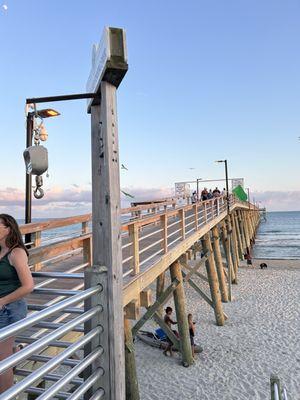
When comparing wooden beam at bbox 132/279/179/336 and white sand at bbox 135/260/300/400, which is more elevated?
wooden beam at bbox 132/279/179/336

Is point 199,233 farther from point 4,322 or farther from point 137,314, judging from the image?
A: point 4,322

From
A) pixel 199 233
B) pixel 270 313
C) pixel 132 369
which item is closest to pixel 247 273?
pixel 270 313

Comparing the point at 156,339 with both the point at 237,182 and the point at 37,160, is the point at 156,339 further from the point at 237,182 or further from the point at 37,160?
the point at 237,182

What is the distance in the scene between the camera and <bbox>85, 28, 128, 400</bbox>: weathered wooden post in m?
2.05

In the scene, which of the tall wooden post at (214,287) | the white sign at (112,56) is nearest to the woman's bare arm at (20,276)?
the white sign at (112,56)

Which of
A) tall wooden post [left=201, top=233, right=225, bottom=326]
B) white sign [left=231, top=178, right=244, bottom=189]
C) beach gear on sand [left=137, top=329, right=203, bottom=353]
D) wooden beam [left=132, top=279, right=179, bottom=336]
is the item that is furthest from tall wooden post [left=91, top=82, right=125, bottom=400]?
white sign [left=231, top=178, right=244, bottom=189]

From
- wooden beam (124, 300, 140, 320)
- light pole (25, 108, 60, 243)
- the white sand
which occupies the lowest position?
the white sand

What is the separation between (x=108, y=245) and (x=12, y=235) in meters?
0.68

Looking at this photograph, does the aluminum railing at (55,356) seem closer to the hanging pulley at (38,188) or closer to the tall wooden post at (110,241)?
the tall wooden post at (110,241)

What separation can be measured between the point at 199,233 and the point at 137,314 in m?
5.01

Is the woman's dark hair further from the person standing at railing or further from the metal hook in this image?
the metal hook

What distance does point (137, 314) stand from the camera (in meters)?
4.71

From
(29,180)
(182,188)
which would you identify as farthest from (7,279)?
(182,188)

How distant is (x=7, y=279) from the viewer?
210 cm
